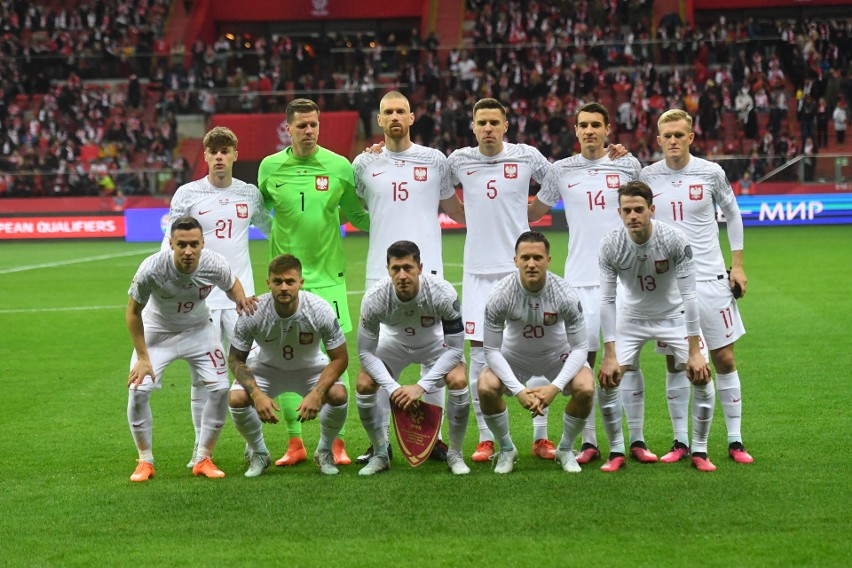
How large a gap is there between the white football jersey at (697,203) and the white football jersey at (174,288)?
3030 millimetres

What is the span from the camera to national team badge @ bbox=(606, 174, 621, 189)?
7.62 meters

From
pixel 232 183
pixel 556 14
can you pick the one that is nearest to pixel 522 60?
pixel 556 14

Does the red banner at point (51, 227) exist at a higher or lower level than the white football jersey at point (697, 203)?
lower

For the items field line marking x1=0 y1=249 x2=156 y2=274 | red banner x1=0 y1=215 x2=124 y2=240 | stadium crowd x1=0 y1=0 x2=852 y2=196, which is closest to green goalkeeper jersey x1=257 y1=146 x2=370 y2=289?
field line marking x1=0 y1=249 x2=156 y2=274

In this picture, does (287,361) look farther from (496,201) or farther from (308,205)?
(496,201)

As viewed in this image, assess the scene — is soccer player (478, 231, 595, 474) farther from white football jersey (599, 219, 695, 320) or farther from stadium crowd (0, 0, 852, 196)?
stadium crowd (0, 0, 852, 196)

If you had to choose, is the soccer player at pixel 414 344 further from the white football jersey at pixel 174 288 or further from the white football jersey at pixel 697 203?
the white football jersey at pixel 697 203

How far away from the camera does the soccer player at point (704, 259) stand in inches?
284

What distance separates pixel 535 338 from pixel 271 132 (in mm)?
25116

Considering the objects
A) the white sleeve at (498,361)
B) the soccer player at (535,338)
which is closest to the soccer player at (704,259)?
the soccer player at (535,338)

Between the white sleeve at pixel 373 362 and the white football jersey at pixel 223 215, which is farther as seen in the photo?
the white football jersey at pixel 223 215

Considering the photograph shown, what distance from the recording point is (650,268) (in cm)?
702

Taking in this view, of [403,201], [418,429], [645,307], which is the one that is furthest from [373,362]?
[645,307]

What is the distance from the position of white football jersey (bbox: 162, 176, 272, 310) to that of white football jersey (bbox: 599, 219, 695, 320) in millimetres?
2600
